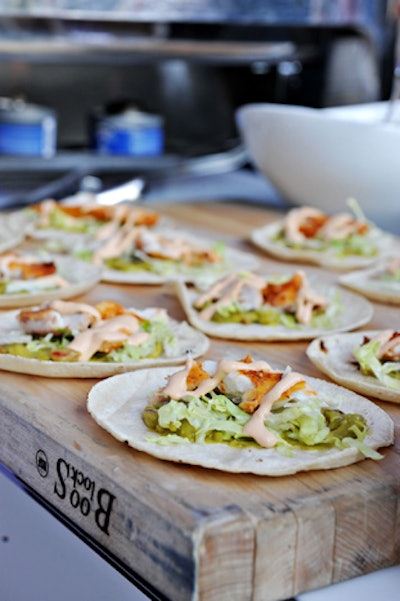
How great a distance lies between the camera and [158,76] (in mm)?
5324

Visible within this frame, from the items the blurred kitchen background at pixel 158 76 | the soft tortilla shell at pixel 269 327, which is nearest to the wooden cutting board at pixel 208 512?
the soft tortilla shell at pixel 269 327

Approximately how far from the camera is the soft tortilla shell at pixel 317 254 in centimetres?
346

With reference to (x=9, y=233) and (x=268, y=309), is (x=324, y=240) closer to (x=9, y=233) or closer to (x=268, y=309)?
(x=268, y=309)

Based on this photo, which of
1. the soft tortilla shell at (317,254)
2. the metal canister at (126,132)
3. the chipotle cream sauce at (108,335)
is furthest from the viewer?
the metal canister at (126,132)

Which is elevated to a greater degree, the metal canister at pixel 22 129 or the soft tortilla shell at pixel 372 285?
the metal canister at pixel 22 129

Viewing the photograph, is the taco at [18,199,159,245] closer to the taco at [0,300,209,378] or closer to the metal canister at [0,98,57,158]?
the metal canister at [0,98,57,158]

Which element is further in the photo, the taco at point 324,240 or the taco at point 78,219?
the taco at point 78,219

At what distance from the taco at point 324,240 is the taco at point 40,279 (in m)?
0.73

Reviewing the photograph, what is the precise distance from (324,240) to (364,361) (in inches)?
50.8

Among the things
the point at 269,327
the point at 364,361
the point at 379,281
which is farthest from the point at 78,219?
the point at 364,361

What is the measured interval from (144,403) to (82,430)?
0.14 meters

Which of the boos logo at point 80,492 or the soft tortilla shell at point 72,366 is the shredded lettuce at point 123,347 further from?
the boos logo at point 80,492

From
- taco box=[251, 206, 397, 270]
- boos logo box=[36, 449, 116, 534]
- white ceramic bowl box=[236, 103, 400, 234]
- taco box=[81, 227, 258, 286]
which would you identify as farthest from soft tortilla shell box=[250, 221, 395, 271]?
boos logo box=[36, 449, 116, 534]

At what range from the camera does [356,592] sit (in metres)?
1.77
